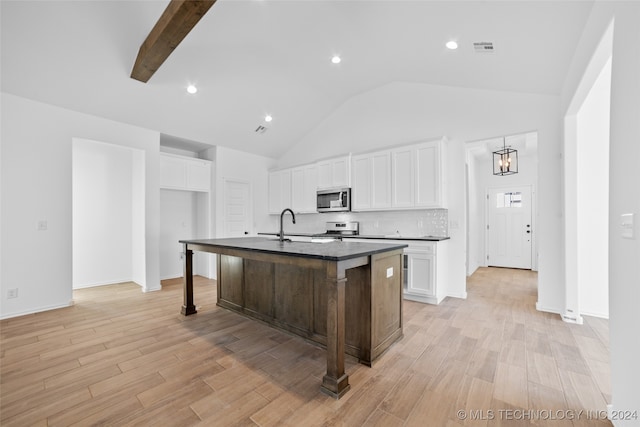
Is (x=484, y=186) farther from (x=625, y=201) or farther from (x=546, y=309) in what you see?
(x=625, y=201)

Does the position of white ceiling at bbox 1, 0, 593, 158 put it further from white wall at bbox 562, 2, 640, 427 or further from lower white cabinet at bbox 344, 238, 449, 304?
lower white cabinet at bbox 344, 238, 449, 304

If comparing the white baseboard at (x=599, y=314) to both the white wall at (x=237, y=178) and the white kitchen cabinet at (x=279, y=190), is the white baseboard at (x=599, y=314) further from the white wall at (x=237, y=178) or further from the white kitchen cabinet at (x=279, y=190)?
the white wall at (x=237, y=178)

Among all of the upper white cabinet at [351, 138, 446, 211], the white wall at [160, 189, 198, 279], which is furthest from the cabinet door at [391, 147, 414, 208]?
the white wall at [160, 189, 198, 279]

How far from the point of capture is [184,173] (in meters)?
5.39

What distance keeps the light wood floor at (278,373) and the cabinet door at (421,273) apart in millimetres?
538

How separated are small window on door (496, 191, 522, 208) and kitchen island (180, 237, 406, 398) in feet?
19.1

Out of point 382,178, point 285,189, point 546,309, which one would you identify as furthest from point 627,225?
point 285,189

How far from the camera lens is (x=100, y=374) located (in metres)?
2.16

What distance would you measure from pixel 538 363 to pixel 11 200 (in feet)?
19.4

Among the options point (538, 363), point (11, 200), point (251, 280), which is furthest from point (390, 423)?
point (11, 200)

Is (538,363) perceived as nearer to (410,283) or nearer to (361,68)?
(410,283)

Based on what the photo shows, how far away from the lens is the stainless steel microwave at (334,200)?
17.4 ft

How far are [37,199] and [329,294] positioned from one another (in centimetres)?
419

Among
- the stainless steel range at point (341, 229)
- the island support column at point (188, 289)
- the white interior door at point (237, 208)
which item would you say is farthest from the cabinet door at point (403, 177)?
the white interior door at point (237, 208)
